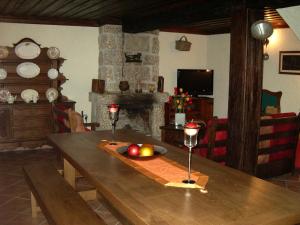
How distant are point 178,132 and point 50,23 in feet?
11.0

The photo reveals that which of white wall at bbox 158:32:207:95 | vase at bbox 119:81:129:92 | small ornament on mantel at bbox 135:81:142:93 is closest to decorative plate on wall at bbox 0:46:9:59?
vase at bbox 119:81:129:92

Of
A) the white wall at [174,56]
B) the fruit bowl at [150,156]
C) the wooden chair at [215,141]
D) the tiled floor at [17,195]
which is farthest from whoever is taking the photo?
the white wall at [174,56]

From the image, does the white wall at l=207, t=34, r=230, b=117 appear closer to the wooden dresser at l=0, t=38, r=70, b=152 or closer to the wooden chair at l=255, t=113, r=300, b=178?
the wooden chair at l=255, t=113, r=300, b=178

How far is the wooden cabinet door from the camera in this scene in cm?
598

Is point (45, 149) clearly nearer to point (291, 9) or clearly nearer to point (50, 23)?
point (50, 23)

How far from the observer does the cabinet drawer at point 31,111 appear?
6.07 metres

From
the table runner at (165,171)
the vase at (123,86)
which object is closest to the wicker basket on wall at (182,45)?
the vase at (123,86)

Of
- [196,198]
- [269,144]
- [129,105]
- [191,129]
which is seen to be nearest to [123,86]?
[129,105]

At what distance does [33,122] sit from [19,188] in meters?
2.05

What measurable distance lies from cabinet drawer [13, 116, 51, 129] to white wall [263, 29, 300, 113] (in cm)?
464

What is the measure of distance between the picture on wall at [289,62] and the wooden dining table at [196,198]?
5.22 meters

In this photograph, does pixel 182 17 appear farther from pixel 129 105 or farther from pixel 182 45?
pixel 182 45

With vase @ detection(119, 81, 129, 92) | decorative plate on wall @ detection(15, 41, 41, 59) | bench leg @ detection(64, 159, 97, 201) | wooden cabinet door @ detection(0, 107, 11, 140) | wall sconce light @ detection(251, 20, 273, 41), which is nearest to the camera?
wall sconce light @ detection(251, 20, 273, 41)

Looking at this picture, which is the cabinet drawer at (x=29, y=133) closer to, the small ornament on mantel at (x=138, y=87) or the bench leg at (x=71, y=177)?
the small ornament on mantel at (x=138, y=87)
